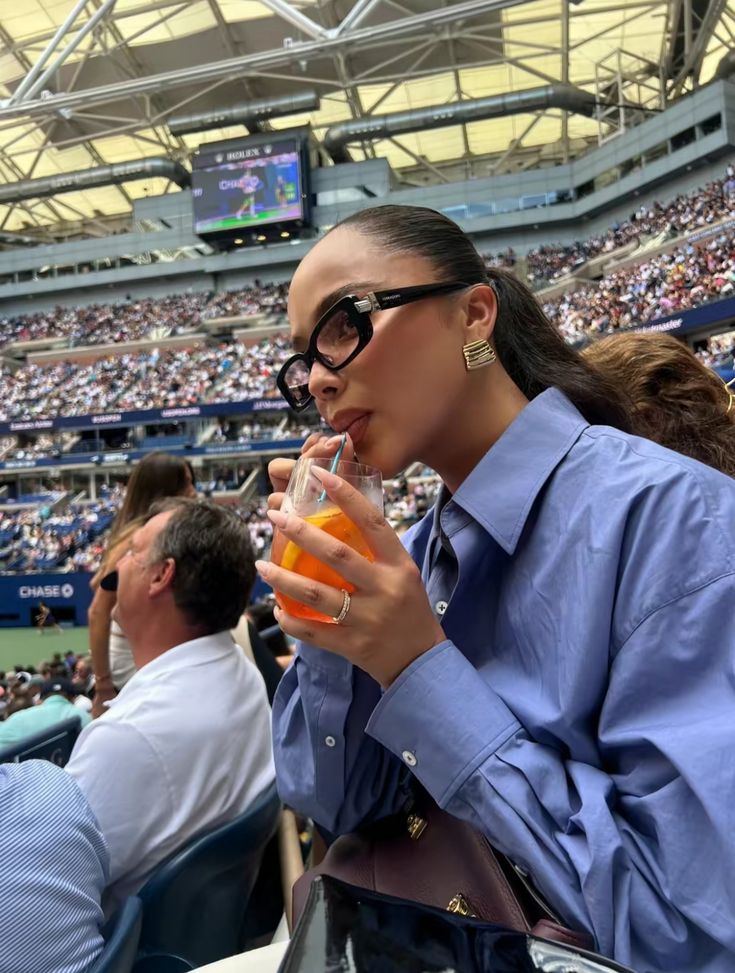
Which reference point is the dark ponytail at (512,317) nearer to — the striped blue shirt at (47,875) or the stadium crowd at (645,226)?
the striped blue shirt at (47,875)

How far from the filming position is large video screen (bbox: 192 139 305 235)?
33750mm

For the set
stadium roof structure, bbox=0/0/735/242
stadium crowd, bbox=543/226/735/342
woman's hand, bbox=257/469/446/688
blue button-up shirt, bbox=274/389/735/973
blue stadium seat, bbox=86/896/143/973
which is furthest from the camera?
stadium roof structure, bbox=0/0/735/242

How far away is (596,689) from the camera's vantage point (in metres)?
0.80

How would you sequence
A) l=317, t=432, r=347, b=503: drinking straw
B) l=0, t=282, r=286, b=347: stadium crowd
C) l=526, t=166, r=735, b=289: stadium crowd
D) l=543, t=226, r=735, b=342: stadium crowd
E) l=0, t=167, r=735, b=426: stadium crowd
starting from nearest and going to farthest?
l=317, t=432, r=347, b=503: drinking straw, l=543, t=226, r=735, b=342: stadium crowd, l=0, t=167, r=735, b=426: stadium crowd, l=526, t=166, r=735, b=289: stadium crowd, l=0, t=282, r=286, b=347: stadium crowd

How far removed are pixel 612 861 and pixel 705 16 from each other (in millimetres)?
34012

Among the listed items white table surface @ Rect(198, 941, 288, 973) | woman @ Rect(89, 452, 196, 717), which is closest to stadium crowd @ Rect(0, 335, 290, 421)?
woman @ Rect(89, 452, 196, 717)

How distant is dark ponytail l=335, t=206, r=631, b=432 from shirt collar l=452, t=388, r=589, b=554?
0.60ft

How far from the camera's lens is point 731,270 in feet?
60.6

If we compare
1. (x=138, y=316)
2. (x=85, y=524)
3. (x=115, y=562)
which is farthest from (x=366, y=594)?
(x=138, y=316)

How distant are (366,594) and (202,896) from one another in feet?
4.11

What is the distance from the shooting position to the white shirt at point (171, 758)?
5.07 ft

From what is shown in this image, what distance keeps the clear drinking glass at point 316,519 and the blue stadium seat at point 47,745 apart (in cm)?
168

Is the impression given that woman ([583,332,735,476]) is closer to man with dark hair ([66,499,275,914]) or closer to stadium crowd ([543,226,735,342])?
man with dark hair ([66,499,275,914])

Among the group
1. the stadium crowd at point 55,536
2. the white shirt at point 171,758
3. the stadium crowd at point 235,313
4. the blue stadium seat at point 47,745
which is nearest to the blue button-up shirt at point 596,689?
the white shirt at point 171,758
